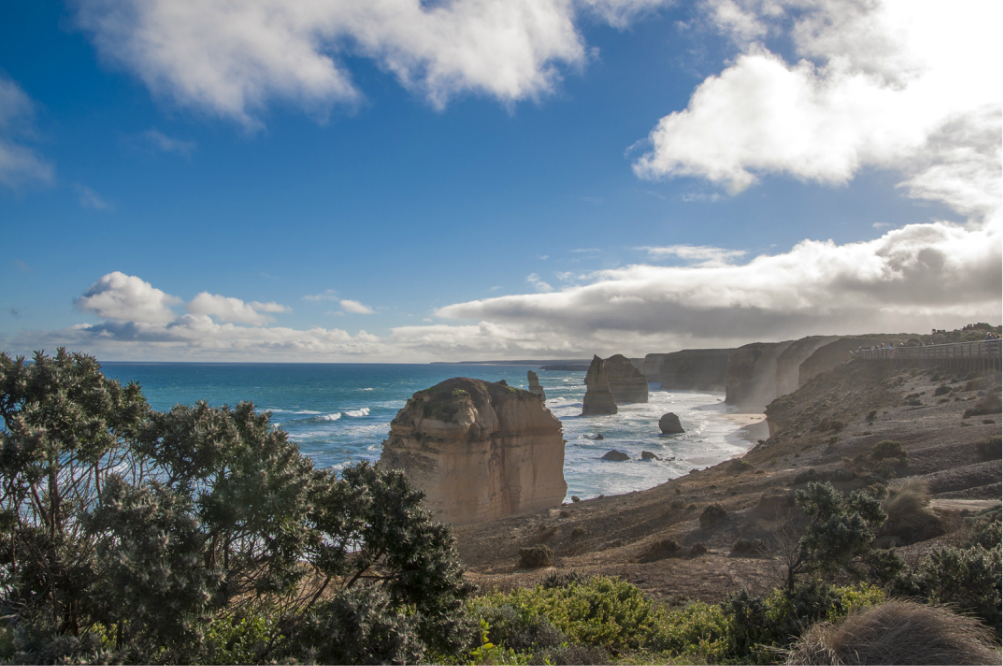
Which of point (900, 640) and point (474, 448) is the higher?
point (900, 640)

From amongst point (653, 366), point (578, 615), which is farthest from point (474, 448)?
point (653, 366)

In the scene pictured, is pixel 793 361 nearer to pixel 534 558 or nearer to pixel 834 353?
pixel 834 353

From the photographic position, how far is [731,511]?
60.5ft

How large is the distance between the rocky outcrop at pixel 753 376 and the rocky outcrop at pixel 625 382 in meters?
18.0

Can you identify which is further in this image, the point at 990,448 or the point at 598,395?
the point at 598,395

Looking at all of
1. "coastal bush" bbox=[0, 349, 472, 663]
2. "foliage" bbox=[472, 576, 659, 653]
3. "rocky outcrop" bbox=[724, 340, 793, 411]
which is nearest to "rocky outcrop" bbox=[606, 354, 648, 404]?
"rocky outcrop" bbox=[724, 340, 793, 411]

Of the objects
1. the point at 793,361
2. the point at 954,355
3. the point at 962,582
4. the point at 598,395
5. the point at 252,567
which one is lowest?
the point at 598,395

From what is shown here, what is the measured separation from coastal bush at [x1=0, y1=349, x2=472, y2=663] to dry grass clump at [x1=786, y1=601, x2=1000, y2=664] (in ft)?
16.2

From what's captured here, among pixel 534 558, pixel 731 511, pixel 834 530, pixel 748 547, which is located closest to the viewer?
pixel 834 530

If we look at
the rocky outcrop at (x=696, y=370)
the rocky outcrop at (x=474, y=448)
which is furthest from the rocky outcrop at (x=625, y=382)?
the rocky outcrop at (x=474, y=448)

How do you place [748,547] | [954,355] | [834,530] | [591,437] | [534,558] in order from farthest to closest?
[591,437] < [954,355] < [534,558] < [748,547] < [834,530]

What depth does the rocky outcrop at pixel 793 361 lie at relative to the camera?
90481mm

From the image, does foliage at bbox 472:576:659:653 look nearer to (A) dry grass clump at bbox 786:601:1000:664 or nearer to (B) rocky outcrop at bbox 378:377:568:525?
(A) dry grass clump at bbox 786:601:1000:664

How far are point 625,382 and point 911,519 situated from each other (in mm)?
92256
